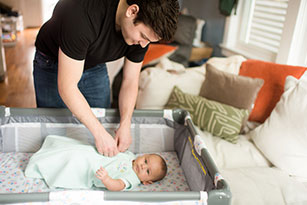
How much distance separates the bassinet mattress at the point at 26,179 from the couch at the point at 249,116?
235 mm

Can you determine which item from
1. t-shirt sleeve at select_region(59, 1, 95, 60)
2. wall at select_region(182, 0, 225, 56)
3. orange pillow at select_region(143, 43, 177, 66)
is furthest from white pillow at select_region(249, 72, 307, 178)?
wall at select_region(182, 0, 225, 56)

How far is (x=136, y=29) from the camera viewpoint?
0.99m

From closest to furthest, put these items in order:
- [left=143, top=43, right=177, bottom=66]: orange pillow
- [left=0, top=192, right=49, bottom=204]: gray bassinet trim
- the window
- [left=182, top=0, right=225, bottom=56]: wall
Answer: [left=0, top=192, right=49, bottom=204]: gray bassinet trim, the window, [left=143, top=43, right=177, bottom=66]: orange pillow, [left=182, top=0, right=225, bottom=56]: wall

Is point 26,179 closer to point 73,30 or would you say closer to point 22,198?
point 22,198

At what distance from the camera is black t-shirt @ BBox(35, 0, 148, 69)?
3.23ft

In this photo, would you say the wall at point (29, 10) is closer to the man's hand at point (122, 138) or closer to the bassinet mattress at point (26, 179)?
the bassinet mattress at point (26, 179)

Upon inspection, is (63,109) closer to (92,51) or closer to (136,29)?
(92,51)

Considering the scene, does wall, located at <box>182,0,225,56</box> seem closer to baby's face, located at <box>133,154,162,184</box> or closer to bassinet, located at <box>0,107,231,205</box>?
bassinet, located at <box>0,107,231,205</box>

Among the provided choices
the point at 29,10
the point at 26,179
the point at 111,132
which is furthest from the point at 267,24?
the point at 29,10

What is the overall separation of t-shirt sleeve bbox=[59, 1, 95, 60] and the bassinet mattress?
653 millimetres

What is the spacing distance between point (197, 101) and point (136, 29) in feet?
3.14

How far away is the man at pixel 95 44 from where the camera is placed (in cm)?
95

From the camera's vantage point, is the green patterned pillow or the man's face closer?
the man's face

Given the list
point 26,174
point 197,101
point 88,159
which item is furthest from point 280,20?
point 26,174
